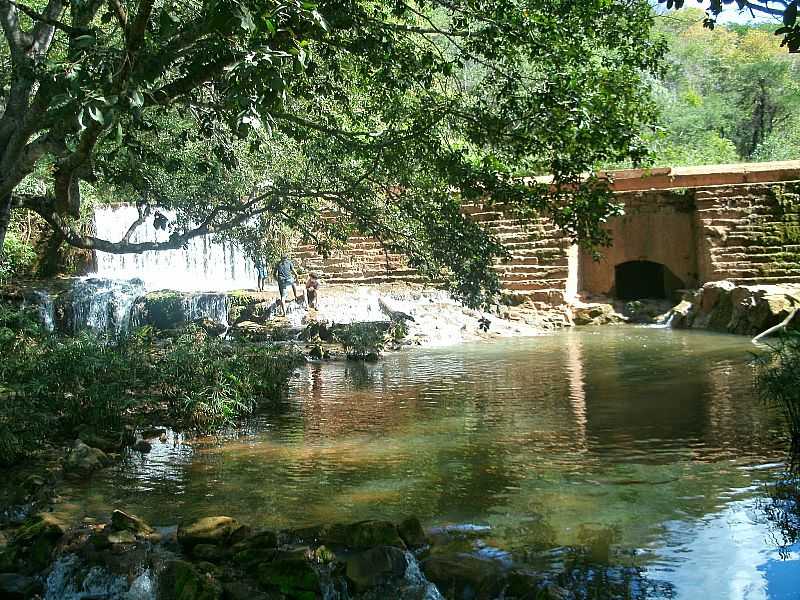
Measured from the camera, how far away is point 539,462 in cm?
700

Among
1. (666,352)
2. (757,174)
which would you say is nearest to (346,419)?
(666,352)

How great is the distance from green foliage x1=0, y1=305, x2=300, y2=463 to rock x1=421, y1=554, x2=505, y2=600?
12.8 ft

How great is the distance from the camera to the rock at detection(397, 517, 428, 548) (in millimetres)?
5023

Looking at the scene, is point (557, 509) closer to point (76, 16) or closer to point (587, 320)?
point (76, 16)

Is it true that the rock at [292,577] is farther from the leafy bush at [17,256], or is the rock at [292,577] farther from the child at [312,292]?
the leafy bush at [17,256]

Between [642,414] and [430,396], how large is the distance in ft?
8.69

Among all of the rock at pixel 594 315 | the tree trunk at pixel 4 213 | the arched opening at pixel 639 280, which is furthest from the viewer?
the arched opening at pixel 639 280

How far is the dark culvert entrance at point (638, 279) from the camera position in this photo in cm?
2256

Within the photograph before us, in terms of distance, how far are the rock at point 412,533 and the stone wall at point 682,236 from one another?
12670mm

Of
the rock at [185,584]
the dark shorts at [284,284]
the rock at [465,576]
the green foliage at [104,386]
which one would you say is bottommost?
the rock at [465,576]

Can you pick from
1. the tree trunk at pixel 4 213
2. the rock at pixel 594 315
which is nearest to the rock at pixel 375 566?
the tree trunk at pixel 4 213

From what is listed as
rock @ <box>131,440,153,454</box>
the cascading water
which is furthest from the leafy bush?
rock @ <box>131,440,153,454</box>

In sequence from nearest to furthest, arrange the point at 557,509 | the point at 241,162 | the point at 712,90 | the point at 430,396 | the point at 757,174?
the point at 557,509
the point at 430,396
the point at 241,162
the point at 757,174
the point at 712,90

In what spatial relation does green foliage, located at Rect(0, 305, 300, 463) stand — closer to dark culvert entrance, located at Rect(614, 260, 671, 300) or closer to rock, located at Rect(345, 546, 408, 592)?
rock, located at Rect(345, 546, 408, 592)
